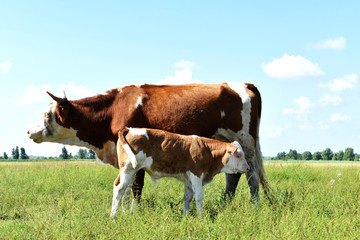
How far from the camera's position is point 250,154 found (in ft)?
23.6

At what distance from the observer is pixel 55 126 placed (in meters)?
7.11

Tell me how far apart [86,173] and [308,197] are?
728 centimetres

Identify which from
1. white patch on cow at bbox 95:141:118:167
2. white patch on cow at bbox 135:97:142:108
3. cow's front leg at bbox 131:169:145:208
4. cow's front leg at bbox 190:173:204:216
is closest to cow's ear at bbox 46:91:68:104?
white patch on cow at bbox 95:141:118:167

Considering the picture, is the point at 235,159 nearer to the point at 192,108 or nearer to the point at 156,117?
the point at 192,108

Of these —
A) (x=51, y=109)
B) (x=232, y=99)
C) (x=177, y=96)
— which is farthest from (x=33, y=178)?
(x=232, y=99)

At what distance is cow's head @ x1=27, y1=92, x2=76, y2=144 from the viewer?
6.98 meters

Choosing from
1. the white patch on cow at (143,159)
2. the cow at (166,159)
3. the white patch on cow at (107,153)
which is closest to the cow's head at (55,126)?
the white patch on cow at (107,153)

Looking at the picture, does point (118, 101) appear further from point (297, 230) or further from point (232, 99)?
point (297, 230)

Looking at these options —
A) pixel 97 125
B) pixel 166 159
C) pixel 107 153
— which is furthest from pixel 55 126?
pixel 166 159

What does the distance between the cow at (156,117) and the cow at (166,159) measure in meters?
0.87

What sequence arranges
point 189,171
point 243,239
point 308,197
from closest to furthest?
1. point 243,239
2. point 189,171
3. point 308,197

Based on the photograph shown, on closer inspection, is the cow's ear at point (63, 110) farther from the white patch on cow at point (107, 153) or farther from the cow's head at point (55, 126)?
the white patch on cow at point (107, 153)

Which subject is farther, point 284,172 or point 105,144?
point 284,172

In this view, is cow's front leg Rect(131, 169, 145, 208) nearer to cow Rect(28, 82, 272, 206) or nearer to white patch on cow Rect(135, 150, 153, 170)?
cow Rect(28, 82, 272, 206)
